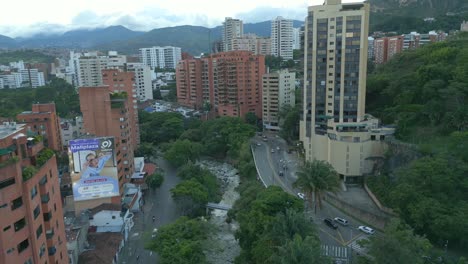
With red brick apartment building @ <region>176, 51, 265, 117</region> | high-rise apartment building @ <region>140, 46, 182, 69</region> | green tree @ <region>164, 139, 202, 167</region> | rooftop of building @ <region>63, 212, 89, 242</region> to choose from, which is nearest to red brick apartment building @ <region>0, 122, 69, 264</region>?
rooftop of building @ <region>63, 212, 89, 242</region>

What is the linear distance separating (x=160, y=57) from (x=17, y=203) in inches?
5064

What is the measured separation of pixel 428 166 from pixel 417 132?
34.9 ft

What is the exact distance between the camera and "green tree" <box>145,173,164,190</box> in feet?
126

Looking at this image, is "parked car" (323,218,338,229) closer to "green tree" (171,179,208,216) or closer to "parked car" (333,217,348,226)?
"parked car" (333,217,348,226)

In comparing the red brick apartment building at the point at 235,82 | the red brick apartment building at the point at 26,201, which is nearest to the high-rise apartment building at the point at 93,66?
the red brick apartment building at the point at 235,82

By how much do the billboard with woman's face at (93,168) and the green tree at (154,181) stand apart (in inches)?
329

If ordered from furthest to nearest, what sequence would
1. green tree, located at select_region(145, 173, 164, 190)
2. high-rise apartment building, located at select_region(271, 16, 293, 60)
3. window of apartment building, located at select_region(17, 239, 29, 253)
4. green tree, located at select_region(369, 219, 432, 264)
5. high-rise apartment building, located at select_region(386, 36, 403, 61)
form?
high-rise apartment building, located at select_region(271, 16, 293, 60)
high-rise apartment building, located at select_region(386, 36, 403, 61)
green tree, located at select_region(145, 173, 164, 190)
green tree, located at select_region(369, 219, 432, 264)
window of apartment building, located at select_region(17, 239, 29, 253)

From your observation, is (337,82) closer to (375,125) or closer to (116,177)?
(375,125)

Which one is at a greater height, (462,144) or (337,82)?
(337,82)

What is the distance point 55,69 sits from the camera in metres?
108

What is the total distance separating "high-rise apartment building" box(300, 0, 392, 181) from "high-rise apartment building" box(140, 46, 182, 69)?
10223 cm

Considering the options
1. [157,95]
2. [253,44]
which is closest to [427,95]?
[157,95]

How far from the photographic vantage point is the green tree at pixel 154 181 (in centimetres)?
3850

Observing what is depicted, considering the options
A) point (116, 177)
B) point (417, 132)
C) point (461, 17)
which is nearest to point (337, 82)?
point (417, 132)
